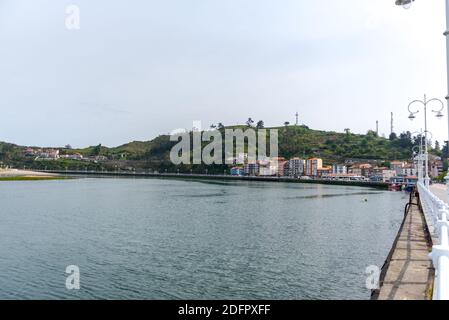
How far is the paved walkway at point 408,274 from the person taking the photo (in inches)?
340

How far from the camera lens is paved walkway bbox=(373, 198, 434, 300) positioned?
28.3 ft

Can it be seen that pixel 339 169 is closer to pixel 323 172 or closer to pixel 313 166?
pixel 323 172

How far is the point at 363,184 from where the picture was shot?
126 meters

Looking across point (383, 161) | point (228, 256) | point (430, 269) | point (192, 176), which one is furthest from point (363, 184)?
point (430, 269)

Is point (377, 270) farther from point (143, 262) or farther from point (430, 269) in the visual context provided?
point (143, 262)

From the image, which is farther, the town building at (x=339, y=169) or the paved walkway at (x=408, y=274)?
the town building at (x=339, y=169)

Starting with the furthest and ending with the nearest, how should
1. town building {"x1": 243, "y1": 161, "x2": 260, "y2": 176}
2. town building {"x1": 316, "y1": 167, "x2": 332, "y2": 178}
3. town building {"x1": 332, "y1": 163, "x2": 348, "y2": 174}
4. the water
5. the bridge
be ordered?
town building {"x1": 243, "y1": 161, "x2": 260, "y2": 176}
town building {"x1": 332, "y1": 163, "x2": 348, "y2": 174}
town building {"x1": 316, "y1": 167, "x2": 332, "y2": 178}
the water
the bridge

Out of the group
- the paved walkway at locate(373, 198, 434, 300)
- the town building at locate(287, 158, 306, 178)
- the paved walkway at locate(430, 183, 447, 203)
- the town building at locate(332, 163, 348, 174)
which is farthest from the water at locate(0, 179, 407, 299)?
the town building at locate(287, 158, 306, 178)

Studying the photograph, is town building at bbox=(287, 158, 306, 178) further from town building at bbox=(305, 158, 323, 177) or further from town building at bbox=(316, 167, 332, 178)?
town building at bbox=(316, 167, 332, 178)

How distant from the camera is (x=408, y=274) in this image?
10.3 meters

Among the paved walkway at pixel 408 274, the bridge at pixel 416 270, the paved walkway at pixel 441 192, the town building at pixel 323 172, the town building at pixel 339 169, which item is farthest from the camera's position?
the town building at pixel 339 169

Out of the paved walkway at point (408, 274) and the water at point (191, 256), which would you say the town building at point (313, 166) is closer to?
the water at point (191, 256)

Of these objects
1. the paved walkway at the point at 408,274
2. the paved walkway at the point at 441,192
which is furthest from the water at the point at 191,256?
the paved walkway at the point at 441,192
